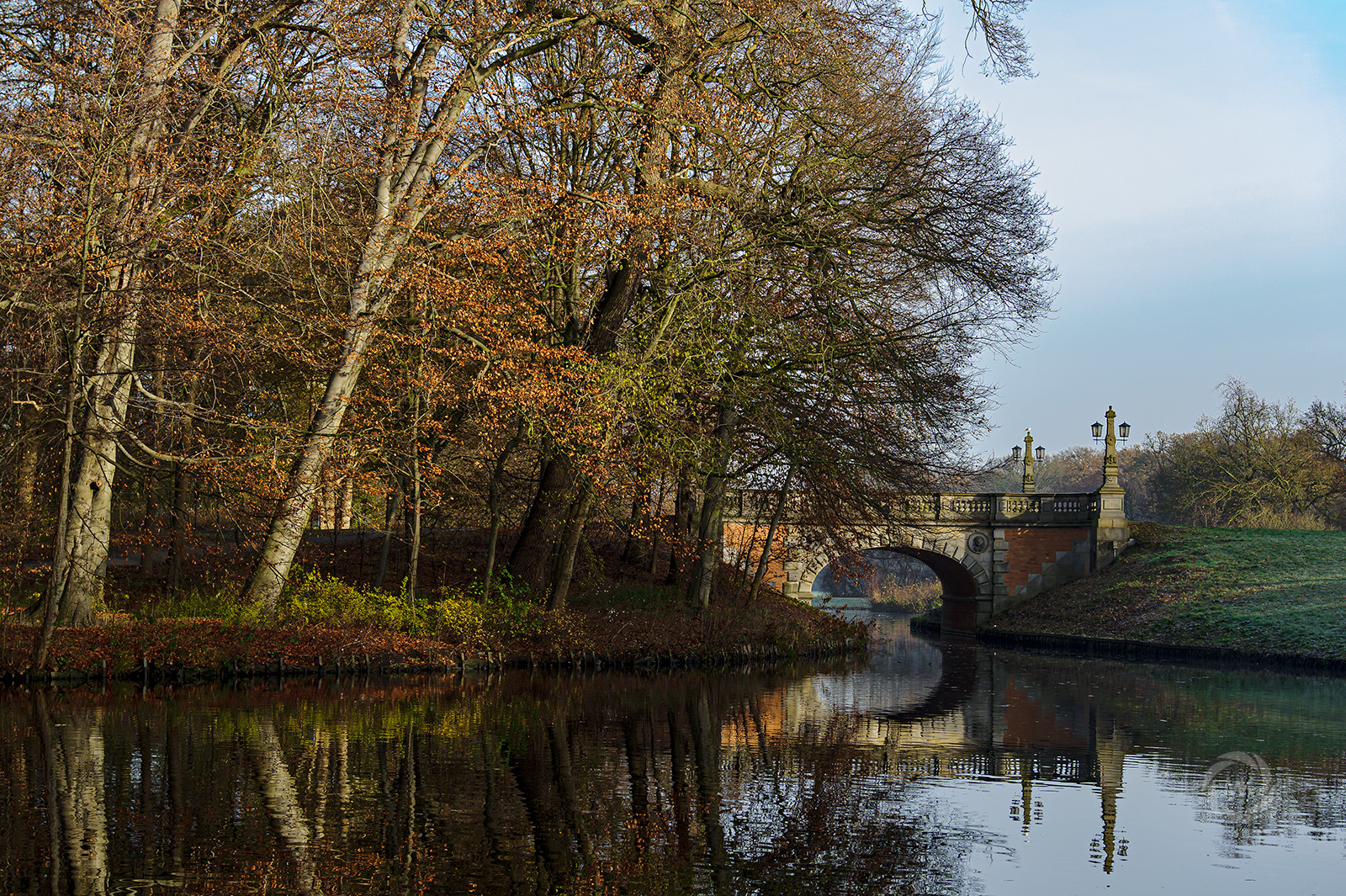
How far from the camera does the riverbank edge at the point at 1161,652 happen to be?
2322 cm

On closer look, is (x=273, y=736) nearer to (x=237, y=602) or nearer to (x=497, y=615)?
(x=237, y=602)

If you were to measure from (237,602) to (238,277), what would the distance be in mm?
4235

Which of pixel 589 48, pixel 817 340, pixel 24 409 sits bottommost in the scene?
pixel 24 409

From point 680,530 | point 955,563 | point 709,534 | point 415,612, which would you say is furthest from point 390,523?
point 955,563

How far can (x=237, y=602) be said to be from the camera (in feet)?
50.9

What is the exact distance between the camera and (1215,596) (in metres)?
29.6

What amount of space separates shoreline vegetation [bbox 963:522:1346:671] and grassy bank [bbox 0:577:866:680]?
33.9 feet

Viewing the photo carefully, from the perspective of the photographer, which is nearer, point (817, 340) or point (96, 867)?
point (96, 867)

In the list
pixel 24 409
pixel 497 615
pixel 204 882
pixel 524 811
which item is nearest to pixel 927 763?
pixel 524 811

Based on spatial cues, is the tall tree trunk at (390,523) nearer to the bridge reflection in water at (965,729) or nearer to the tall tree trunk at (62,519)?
the tall tree trunk at (62,519)

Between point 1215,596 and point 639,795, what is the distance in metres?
26.0

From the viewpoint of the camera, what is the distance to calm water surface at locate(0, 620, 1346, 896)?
5723 millimetres

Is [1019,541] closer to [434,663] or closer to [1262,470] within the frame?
[1262,470]

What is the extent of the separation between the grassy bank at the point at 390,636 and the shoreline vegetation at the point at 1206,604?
33.9ft
